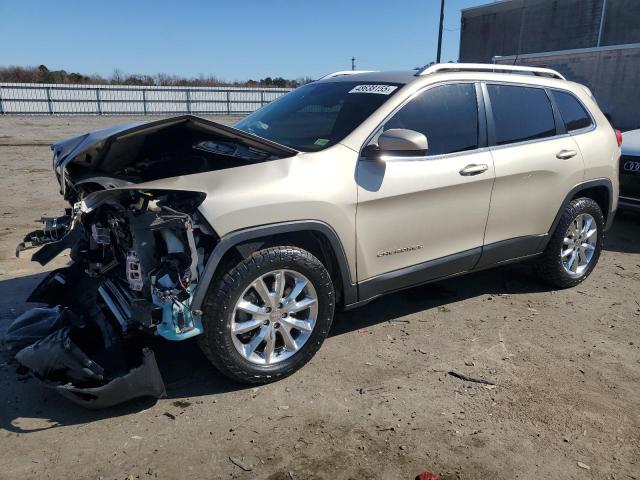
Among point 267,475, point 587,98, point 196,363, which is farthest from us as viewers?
point 587,98

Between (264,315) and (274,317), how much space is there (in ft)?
0.23

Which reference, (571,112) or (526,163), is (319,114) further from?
(571,112)

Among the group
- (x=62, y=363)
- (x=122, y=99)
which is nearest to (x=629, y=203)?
(x=62, y=363)

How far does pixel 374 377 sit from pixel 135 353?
4.91 ft

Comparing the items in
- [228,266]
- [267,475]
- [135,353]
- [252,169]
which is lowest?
[267,475]

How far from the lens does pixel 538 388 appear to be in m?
3.33

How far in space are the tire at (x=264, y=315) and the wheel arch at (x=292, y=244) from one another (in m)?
0.07

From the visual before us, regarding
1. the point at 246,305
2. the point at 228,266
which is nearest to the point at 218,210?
the point at 228,266

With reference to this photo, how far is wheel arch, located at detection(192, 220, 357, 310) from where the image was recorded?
290cm

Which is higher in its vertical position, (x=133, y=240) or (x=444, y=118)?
(x=444, y=118)

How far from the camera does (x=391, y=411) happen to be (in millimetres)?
3064

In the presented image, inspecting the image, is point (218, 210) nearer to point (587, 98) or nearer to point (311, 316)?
point (311, 316)

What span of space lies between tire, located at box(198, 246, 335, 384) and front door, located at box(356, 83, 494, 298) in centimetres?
38

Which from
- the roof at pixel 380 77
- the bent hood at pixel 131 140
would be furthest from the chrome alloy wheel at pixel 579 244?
the bent hood at pixel 131 140
